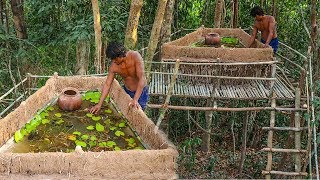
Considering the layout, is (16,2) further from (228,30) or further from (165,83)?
(228,30)

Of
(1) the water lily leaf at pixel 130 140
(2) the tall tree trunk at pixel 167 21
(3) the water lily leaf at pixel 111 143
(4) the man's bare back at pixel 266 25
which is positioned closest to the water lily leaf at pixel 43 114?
(3) the water lily leaf at pixel 111 143

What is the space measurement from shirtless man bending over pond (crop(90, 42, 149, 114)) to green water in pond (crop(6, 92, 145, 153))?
0.21m

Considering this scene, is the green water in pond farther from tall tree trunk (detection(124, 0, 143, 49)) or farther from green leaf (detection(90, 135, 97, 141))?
tall tree trunk (detection(124, 0, 143, 49))

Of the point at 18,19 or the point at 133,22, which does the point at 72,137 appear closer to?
the point at 133,22

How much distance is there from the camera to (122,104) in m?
4.55

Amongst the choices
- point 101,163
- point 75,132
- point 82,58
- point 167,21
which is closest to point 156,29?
point 167,21

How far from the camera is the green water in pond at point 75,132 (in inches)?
147

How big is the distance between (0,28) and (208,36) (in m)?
4.10

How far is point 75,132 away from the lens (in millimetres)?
4031

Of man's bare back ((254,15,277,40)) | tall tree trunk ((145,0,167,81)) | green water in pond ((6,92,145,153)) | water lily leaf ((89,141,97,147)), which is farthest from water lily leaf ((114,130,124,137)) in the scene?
man's bare back ((254,15,277,40))

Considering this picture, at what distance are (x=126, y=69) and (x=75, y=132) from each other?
1.08 metres

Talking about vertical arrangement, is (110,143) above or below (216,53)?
below

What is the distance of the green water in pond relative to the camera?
3.73 metres

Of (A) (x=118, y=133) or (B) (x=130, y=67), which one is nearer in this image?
(A) (x=118, y=133)
